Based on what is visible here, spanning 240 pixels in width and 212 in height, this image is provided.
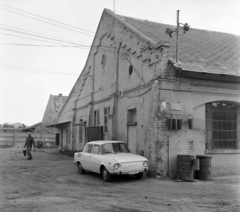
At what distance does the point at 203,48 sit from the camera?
1467 centimetres

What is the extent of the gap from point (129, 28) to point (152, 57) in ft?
10.3

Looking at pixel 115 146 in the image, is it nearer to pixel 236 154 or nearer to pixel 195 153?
pixel 195 153

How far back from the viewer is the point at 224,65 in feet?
42.0

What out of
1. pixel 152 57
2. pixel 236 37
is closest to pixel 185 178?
pixel 152 57

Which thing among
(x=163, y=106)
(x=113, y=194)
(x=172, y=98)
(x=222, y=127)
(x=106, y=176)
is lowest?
(x=113, y=194)

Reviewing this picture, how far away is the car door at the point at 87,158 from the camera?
38.1ft

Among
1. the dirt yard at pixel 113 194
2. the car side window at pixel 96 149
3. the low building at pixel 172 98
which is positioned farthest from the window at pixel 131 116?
the dirt yard at pixel 113 194

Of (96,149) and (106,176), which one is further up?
(96,149)

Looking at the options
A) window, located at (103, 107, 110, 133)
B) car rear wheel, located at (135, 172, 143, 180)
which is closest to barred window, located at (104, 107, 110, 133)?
window, located at (103, 107, 110, 133)

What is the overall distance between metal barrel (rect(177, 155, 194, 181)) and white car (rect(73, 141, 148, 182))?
1298mm

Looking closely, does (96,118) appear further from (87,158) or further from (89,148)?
(87,158)

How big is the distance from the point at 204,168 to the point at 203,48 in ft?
21.0

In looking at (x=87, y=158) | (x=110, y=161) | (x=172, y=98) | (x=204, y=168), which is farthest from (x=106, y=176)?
(x=172, y=98)

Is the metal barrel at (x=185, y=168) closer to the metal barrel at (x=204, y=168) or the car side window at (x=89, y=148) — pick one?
the metal barrel at (x=204, y=168)
